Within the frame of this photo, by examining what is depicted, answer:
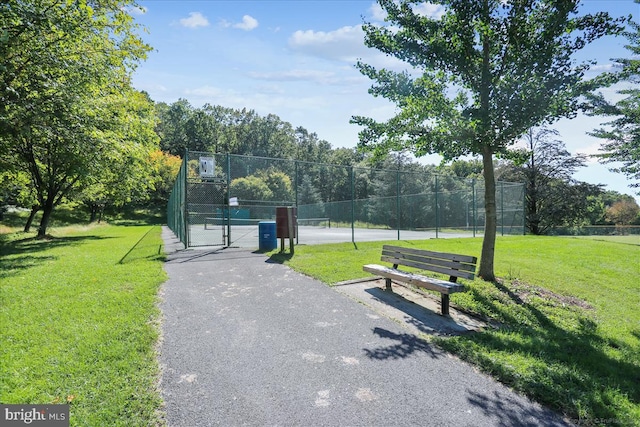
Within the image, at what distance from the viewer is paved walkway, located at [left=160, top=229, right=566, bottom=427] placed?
262cm

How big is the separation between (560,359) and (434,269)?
2.19 m

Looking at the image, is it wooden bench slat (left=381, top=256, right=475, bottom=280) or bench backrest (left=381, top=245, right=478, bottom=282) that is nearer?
wooden bench slat (left=381, top=256, right=475, bottom=280)

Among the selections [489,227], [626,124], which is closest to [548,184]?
[626,124]

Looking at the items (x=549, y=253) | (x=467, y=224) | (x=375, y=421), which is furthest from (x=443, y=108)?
(x=467, y=224)

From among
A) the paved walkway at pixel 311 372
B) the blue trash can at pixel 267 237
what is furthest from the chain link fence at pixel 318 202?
the paved walkway at pixel 311 372

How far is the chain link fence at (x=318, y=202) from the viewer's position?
11.3m

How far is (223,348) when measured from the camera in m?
3.73

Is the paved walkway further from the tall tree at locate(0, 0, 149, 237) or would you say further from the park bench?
the tall tree at locate(0, 0, 149, 237)

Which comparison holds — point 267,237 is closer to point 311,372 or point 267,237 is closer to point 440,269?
point 440,269

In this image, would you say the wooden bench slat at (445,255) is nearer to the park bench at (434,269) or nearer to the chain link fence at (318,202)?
the park bench at (434,269)

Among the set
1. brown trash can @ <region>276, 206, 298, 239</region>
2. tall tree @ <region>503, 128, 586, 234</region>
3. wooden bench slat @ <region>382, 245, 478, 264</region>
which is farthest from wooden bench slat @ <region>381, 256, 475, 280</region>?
tall tree @ <region>503, 128, 586, 234</region>

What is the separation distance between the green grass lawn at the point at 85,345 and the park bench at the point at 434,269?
3576 mm

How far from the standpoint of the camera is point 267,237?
10.2 m

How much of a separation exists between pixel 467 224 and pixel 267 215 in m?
11.6
